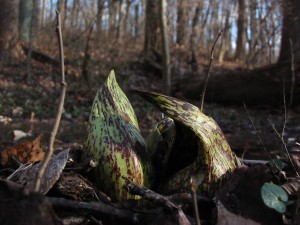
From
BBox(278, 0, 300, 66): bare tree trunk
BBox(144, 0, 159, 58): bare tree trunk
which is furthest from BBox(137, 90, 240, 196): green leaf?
BBox(144, 0, 159, 58): bare tree trunk

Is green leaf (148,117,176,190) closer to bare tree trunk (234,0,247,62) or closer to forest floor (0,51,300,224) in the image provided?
forest floor (0,51,300,224)

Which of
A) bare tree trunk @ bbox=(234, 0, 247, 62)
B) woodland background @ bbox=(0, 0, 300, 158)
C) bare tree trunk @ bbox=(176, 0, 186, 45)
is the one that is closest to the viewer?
woodland background @ bbox=(0, 0, 300, 158)

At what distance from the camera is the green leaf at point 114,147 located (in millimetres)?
1194

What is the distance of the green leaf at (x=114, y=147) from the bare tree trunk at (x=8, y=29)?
11.1 metres

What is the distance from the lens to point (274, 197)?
1.01 metres

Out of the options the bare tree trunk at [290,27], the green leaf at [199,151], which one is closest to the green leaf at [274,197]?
the green leaf at [199,151]

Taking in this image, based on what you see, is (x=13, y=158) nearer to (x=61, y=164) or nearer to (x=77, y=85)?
(x=61, y=164)

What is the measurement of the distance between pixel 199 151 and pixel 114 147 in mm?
217

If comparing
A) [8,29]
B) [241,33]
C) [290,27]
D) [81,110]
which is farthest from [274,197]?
[241,33]

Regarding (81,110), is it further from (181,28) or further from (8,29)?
(181,28)

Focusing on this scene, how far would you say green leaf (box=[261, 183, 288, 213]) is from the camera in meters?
1.00

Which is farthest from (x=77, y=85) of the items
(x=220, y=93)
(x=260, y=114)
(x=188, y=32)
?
(x=188, y=32)

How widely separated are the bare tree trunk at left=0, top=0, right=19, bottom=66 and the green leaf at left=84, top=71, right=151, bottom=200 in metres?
11.1

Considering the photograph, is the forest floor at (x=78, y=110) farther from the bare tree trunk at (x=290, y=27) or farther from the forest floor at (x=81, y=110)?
the bare tree trunk at (x=290, y=27)
